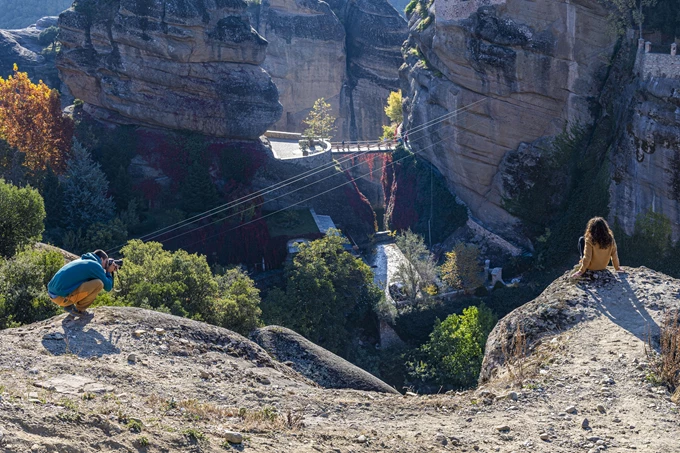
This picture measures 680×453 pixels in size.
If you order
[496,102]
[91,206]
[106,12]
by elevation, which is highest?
[106,12]

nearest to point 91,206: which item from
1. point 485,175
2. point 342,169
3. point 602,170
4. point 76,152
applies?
point 76,152

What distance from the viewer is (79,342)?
962 centimetres

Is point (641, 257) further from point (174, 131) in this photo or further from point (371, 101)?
point (371, 101)

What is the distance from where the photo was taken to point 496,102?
3159 cm

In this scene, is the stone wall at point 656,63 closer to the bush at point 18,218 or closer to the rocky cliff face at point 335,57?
the bush at point 18,218

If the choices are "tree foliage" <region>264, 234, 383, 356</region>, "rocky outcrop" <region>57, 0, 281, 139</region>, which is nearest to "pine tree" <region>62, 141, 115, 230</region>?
"rocky outcrop" <region>57, 0, 281, 139</region>

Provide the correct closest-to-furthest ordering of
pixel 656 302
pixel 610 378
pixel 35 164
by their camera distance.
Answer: pixel 610 378
pixel 656 302
pixel 35 164

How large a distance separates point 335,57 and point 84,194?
102 ft

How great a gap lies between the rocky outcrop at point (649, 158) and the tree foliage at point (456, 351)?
6486 mm

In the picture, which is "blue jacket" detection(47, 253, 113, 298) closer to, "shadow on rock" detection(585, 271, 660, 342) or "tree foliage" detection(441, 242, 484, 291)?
"shadow on rock" detection(585, 271, 660, 342)

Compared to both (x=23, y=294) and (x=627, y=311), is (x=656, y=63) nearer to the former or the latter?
(x=627, y=311)

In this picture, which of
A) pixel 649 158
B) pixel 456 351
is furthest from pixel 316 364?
pixel 649 158

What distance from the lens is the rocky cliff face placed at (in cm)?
5612

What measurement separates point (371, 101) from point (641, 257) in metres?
34.3
